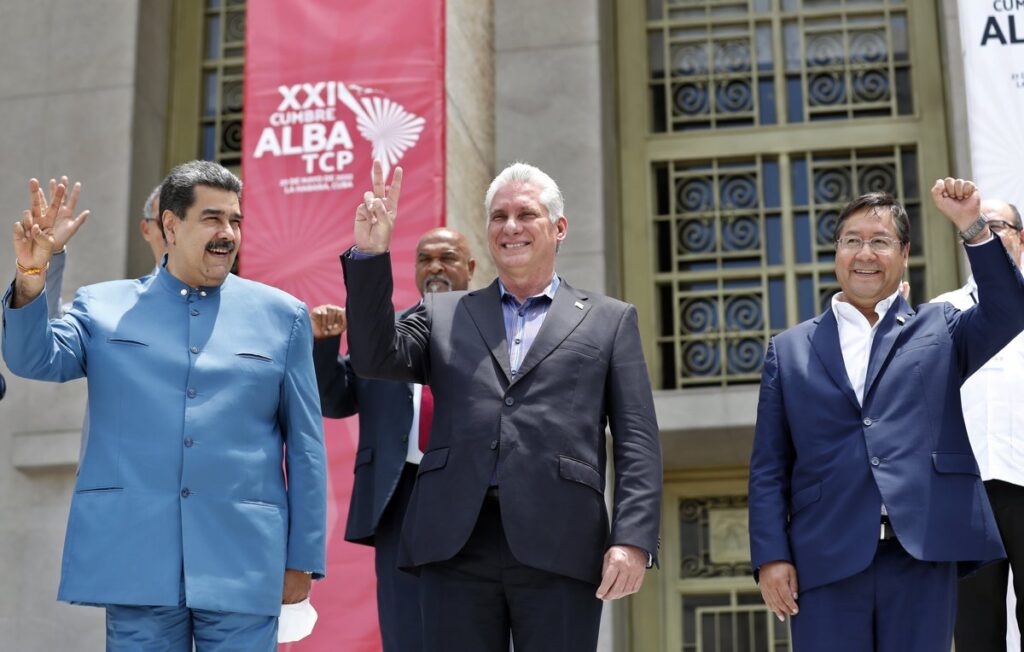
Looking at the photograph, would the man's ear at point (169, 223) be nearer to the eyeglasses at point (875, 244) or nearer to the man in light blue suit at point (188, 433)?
the man in light blue suit at point (188, 433)

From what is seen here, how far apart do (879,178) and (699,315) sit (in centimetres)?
126

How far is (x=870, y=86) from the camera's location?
8133 millimetres

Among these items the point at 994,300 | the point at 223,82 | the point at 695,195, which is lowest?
the point at 994,300

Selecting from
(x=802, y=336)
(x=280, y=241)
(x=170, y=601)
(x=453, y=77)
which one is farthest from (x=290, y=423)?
(x=453, y=77)

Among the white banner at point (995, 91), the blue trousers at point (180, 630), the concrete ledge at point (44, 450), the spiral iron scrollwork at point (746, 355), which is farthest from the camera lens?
the spiral iron scrollwork at point (746, 355)

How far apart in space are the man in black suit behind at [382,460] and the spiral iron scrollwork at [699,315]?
3.13m

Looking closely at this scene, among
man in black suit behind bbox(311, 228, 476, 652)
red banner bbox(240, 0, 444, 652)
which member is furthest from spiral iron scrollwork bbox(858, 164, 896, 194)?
man in black suit behind bbox(311, 228, 476, 652)

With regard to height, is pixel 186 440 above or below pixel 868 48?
below

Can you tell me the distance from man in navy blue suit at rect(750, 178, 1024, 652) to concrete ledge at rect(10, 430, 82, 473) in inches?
184

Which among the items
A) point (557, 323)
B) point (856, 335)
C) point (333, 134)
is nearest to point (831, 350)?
point (856, 335)

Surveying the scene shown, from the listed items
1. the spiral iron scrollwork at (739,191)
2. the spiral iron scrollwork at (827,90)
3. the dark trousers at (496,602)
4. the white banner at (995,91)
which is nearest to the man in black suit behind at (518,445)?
the dark trousers at (496,602)

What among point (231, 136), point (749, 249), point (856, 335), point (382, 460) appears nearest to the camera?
point (856, 335)

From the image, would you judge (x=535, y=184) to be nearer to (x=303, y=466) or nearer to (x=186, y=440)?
(x=303, y=466)

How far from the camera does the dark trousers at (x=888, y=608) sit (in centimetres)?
383
